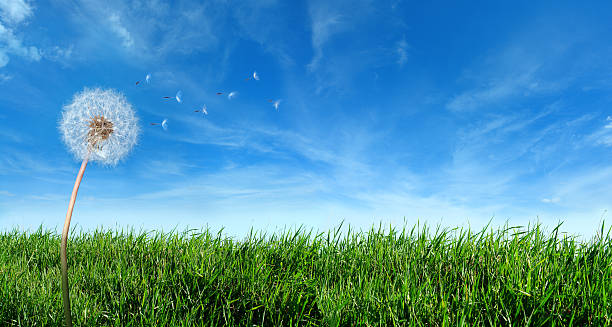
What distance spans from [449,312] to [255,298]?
62.4 inches

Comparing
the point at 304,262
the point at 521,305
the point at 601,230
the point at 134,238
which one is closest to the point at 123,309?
the point at 304,262

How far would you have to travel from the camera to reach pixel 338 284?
3.55 m

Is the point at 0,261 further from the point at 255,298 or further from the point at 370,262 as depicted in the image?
the point at 370,262

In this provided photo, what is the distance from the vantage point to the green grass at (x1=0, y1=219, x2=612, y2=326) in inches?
117

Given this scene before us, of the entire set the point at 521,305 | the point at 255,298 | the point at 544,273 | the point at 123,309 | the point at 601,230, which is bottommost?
the point at 123,309

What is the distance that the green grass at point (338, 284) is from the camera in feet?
9.73

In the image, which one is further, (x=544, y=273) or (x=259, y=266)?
(x=259, y=266)

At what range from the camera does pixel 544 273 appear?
134 inches

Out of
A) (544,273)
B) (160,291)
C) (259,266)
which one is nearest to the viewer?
(544,273)

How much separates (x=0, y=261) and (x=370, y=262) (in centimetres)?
472

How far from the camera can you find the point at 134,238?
5559 mm

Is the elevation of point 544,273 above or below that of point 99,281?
above

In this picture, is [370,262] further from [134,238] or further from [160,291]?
[134,238]

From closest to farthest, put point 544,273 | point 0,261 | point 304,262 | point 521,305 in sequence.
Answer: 1. point 521,305
2. point 544,273
3. point 304,262
4. point 0,261
